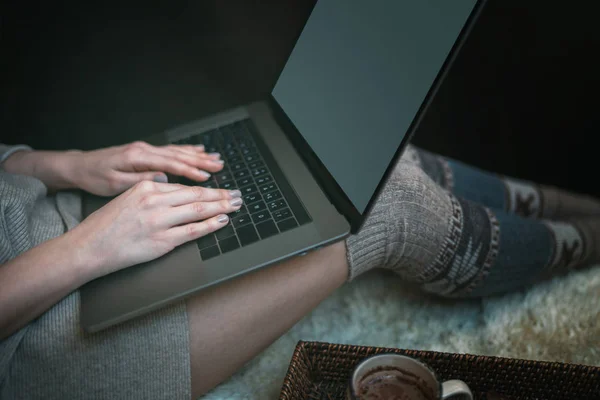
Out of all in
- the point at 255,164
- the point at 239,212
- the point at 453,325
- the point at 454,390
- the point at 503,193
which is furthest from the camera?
the point at 503,193

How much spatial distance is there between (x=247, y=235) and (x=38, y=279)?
24 cm

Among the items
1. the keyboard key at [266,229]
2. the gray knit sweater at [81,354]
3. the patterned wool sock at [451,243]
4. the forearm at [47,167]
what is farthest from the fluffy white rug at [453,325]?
the forearm at [47,167]

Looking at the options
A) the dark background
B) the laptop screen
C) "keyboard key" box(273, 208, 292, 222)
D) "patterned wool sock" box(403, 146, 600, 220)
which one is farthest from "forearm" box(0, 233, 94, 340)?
"patterned wool sock" box(403, 146, 600, 220)

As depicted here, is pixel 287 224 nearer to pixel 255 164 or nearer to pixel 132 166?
pixel 255 164

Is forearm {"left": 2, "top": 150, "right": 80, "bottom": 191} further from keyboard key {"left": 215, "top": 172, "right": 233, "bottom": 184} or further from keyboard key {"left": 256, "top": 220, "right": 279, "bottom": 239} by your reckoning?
keyboard key {"left": 256, "top": 220, "right": 279, "bottom": 239}

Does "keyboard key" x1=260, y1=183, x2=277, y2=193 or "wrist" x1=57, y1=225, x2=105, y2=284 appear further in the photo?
"keyboard key" x1=260, y1=183, x2=277, y2=193

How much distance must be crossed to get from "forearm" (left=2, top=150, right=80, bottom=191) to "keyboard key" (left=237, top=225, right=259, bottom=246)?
0.30m

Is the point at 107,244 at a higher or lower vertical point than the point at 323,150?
lower

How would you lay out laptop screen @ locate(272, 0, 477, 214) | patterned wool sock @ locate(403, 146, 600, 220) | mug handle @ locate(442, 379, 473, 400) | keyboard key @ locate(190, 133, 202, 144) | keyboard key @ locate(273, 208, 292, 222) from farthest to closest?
1. patterned wool sock @ locate(403, 146, 600, 220)
2. keyboard key @ locate(190, 133, 202, 144)
3. keyboard key @ locate(273, 208, 292, 222)
4. laptop screen @ locate(272, 0, 477, 214)
5. mug handle @ locate(442, 379, 473, 400)

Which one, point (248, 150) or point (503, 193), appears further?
point (503, 193)

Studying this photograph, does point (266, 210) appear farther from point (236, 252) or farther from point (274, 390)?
point (274, 390)

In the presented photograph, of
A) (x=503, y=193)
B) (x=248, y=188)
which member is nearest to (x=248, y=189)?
(x=248, y=188)

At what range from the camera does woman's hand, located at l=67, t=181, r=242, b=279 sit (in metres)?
0.62

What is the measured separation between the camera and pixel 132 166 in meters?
0.79
